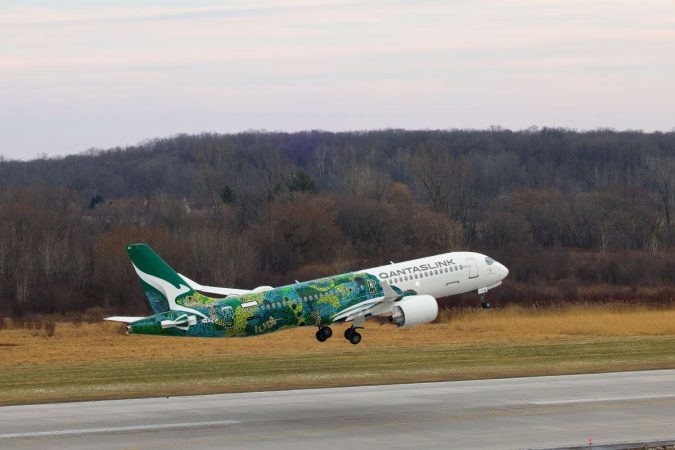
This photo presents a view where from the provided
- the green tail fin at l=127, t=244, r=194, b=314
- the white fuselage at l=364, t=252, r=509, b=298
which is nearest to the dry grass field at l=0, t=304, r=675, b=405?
the green tail fin at l=127, t=244, r=194, b=314

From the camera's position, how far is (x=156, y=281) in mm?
49969

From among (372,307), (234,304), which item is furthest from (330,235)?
(234,304)

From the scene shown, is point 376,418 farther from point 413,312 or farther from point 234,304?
point 234,304

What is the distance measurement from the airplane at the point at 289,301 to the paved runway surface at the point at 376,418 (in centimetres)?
670

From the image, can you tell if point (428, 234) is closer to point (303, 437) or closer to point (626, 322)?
point (626, 322)

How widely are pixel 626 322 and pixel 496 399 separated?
1399 inches

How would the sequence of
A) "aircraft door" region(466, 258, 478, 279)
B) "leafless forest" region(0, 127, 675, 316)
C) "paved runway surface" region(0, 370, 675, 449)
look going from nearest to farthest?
"paved runway surface" region(0, 370, 675, 449), "aircraft door" region(466, 258, 478, 279), "leafless forest" region(0, 127, 675, 316)

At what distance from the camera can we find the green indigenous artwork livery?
49.8 meters

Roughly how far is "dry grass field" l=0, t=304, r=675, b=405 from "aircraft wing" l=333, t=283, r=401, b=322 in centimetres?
226

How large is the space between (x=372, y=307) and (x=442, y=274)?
401 cm

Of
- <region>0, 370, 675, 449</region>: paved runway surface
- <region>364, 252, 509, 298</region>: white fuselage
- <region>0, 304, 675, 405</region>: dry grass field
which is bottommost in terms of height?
<region>0, 370, 675, 449</region>: paved runway surface

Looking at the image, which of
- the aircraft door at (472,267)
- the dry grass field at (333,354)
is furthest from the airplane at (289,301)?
the dry grass field at (333,354)

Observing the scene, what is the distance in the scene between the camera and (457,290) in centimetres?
5650

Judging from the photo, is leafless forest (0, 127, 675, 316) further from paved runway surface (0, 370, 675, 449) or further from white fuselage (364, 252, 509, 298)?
paved runway surface (0, 370, 675, 449)
